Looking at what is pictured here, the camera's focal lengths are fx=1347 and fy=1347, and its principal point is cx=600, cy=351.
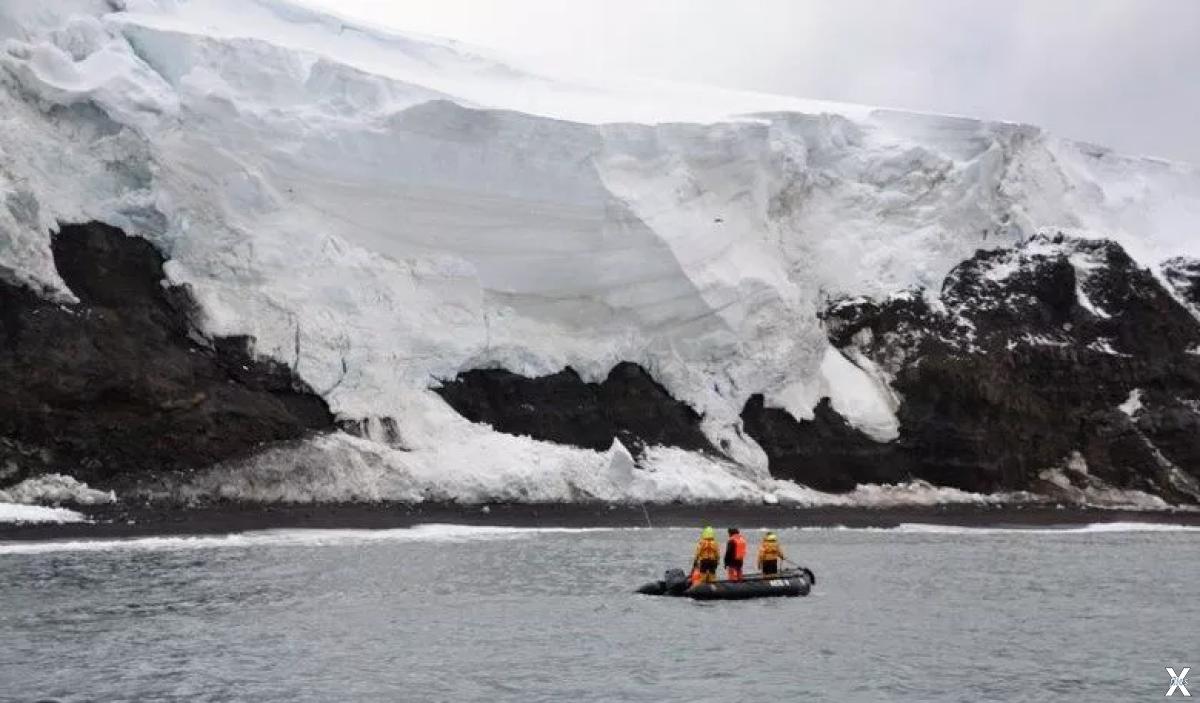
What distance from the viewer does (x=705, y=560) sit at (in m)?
26.1

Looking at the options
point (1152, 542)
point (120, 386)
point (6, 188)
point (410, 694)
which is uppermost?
point (6, 188)

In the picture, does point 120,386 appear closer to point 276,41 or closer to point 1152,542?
point 276,41

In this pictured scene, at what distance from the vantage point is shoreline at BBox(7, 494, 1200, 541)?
104ft

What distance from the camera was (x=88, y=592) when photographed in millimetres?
22469

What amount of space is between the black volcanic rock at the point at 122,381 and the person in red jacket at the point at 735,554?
15412mm

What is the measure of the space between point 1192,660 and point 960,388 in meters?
31.4

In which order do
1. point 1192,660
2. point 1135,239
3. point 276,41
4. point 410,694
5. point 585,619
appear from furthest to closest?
point 1135,239 → point 276,41 → point 585,619 → point 1192,660 → point 410,694

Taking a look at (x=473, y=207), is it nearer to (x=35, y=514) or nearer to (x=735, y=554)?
(x=35, y=514)

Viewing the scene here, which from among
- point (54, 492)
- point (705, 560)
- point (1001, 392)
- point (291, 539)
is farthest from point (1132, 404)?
point (54, 492)

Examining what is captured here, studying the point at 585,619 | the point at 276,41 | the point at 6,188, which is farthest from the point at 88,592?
the point at 276,41

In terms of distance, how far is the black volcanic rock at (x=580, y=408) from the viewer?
140 ft

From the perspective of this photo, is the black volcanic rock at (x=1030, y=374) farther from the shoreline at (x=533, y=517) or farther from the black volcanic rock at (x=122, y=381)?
the black volcanic rock at (x=122, y=381)

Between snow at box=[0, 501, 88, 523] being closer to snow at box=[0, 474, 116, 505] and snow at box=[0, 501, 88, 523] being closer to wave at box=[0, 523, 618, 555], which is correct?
snow at box=[0, 474, 116, 505]

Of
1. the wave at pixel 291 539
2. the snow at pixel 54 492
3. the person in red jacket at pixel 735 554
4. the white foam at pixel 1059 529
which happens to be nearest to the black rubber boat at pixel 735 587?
the person in red jacket at pixel 735 554
